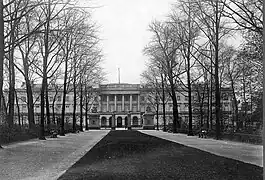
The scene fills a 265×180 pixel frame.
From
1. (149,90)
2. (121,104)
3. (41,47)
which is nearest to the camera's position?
(41,47)

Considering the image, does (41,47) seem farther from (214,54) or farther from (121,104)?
(121,104)

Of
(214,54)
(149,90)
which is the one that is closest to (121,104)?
(149,90)

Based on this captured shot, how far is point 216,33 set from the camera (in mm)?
29750

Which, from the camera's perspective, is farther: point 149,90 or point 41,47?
point 149,90

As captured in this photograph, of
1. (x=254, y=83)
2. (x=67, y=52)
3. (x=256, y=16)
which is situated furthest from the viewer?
(x=67, y=52)

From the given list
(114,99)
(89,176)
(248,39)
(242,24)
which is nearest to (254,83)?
(248,39)

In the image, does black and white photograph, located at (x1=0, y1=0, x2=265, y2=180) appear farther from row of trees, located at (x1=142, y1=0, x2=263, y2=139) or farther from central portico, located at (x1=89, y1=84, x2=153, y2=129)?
central portico, located at (x1=89, y1=84, x2=153, y2=129)

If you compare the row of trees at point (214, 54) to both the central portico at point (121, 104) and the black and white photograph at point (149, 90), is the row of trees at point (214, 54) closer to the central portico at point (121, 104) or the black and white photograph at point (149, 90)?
the black and white photograph at point (149, 90)

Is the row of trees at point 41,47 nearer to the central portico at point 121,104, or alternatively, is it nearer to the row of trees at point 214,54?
the row of trees at point 214,54

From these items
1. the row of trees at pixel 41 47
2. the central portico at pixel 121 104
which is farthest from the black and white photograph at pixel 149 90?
the central portico at pixel 121 104

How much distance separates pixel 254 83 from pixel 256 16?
31.8 feet

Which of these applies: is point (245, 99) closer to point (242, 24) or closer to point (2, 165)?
point (242, 24)

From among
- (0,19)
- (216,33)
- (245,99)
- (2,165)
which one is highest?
(216,33)

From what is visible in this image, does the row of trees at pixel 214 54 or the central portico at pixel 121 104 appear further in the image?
the central portico at pixel 121 104
